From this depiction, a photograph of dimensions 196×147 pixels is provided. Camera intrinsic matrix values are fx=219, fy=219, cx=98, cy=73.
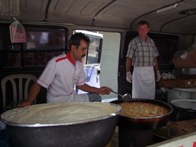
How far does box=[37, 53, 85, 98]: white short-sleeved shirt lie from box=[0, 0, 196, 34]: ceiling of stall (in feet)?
3.60

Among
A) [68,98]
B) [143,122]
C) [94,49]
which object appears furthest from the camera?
[94,49]

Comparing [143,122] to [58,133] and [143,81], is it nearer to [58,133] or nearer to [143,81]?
[58,133]

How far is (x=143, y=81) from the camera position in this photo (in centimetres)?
441

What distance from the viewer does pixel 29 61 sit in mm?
3705

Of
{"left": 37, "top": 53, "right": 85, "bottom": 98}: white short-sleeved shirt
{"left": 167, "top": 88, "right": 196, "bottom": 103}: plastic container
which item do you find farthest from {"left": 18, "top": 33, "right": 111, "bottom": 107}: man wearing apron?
{"left": 167, "top": 88, "right": 196, "bottom": 103}: plastic container

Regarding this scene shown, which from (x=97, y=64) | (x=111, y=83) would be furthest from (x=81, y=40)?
(x=111, y=83)

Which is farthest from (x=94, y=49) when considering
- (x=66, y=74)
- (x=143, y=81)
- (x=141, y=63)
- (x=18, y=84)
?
(x=66, y=74)

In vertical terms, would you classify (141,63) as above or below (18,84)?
above

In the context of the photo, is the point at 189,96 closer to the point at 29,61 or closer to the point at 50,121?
the point at 29,61

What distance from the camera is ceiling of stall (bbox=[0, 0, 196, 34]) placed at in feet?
11.1

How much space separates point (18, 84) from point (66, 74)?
1.22 meters

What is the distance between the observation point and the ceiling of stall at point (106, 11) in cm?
338

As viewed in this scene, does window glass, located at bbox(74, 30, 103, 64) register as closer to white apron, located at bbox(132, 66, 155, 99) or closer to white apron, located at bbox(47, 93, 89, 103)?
white apron, located at bbox(132, 66, 155, 99)

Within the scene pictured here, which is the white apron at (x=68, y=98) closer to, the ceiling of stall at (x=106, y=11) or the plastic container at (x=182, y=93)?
the ceiling of stall at (x=106, y=11)
